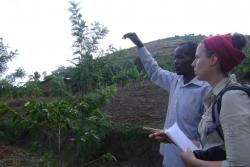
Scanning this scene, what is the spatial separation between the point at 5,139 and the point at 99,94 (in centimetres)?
269

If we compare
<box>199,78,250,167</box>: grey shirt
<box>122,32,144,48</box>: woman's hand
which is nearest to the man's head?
<box>122,32,144,48</box>: woman's hand

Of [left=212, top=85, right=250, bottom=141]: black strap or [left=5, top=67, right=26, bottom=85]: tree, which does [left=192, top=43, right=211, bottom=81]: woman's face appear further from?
[left=5, top=67, right=26, bottom=85]: tree

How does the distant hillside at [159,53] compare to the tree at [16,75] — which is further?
the tree at [16,75]

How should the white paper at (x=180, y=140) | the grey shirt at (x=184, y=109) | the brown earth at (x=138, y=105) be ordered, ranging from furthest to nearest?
the brown earth at (x=138, y=105) < the grey shirt at (x=184, y=109) < the white paper at (x=180, y=140)

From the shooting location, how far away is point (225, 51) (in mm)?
2338

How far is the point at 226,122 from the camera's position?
2090 mm

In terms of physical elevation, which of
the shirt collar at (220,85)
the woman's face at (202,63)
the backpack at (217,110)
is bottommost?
the backpack at (217,110)

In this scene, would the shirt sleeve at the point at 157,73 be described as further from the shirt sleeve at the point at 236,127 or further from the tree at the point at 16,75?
the tree at the point at 16,75

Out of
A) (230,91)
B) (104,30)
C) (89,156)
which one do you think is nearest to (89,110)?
(89,156)

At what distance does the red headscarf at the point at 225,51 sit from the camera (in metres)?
2.34

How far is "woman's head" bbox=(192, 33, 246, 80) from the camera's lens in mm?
2338

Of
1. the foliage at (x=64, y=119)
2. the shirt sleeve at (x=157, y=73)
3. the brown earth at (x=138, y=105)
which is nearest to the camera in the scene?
the shirt sleeve at (x=157, y=73)

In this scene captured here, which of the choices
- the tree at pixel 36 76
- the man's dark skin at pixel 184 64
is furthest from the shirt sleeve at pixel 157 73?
the tree at pixel 36 76

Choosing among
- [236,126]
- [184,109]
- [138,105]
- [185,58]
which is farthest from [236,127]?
[138,105]
